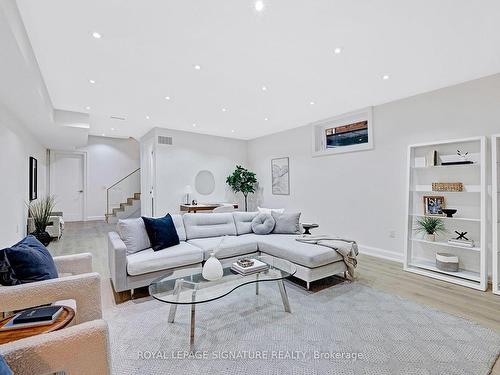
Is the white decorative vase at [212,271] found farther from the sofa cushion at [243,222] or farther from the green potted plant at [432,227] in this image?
the green potted plant at [432,227]

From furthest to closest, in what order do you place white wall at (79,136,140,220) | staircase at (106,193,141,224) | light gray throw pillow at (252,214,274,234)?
white wall at (79,136,140,220)
staircase at (106,193,141,224)
light gray throw pillow at (252,214,274,234)

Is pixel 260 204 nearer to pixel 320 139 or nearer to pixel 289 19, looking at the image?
pixel 320 139

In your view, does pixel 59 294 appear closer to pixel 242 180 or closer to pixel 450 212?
pixel 450 212

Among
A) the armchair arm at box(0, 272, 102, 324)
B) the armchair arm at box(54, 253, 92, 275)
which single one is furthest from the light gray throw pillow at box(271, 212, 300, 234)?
the armchair arm at box(0, 272, 102, 324)

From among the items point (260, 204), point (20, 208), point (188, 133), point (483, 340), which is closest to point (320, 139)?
point (260, 204)

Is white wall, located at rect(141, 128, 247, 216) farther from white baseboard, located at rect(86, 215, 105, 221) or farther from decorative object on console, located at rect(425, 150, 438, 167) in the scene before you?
decorative object on console, located at rect(425, 150, 438, 167)

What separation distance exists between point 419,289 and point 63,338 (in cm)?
350

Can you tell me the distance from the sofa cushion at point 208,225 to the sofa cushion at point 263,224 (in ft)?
1.16

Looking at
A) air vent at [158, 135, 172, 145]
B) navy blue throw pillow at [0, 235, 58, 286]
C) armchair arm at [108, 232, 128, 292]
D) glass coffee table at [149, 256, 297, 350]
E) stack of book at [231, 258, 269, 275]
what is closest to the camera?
navy blue throw pillow at [0, 235, 58, 286]

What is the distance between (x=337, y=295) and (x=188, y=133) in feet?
17.9

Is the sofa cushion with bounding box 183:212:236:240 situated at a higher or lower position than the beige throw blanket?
higher

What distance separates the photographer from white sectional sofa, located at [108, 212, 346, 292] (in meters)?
2.69

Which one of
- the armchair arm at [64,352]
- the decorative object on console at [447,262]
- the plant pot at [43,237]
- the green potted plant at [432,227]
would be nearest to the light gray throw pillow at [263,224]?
the green potted plant at [432,227]

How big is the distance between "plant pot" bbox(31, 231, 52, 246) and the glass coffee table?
4254 millimetres
